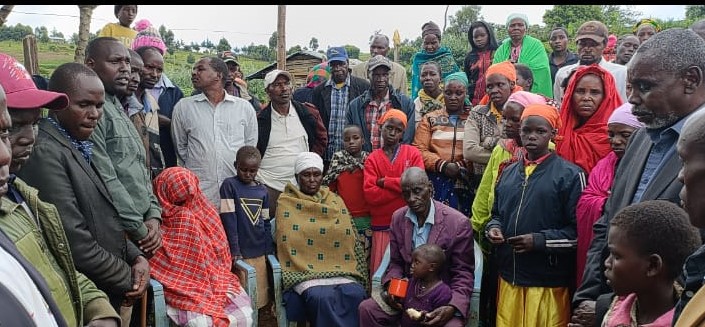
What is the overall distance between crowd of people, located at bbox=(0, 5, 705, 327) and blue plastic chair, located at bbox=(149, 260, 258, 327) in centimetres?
8

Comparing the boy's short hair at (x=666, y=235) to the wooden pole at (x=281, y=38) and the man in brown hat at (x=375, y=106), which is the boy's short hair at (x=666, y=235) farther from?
the wooden pole at (x=281, y=38)

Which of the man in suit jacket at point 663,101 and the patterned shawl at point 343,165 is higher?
the man in suit jacket at point 663,101

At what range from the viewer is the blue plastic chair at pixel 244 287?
429 cm

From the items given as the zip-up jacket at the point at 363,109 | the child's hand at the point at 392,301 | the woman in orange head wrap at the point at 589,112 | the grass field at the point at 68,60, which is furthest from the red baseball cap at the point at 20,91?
the grass field at the point at 68,60

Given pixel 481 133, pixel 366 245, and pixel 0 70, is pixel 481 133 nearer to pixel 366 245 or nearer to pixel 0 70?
pixel 366 245

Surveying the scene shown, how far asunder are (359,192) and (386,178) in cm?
42

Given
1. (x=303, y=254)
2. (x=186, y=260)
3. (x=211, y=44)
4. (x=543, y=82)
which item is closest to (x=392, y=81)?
(x=543, y=82)

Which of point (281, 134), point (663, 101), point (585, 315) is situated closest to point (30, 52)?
point (281, 134)

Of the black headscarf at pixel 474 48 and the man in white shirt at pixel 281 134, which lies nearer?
the man in white shirt at pixel 281 134

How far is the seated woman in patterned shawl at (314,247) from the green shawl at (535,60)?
2.83 metres

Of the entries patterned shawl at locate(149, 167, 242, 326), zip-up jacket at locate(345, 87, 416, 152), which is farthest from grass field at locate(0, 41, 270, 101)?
patterned shawl at locate(149, 167, 242, 326)

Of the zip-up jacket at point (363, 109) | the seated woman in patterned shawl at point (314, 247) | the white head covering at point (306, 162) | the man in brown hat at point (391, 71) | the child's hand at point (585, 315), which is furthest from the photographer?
the man in brown hat at point (391, 71)

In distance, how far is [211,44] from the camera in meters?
21.8

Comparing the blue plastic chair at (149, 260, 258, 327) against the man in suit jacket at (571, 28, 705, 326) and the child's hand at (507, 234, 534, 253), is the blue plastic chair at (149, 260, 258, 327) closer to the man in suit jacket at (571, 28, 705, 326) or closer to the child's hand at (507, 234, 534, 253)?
the child's hand at (507, 234, 534, 253)
